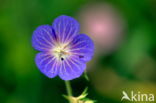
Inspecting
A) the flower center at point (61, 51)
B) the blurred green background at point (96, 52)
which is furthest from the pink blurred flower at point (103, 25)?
the flower center at point (61, 51)

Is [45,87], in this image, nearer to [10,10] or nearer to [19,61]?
[19,61]

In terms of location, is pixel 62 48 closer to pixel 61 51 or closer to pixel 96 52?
pixel 61 51

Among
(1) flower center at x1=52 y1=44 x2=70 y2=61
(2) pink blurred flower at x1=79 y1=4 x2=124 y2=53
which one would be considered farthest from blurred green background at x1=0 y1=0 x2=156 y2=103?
(1) flower center at x1=52 y1=44 x2=70 y2=61

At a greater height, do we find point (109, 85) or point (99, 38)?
point (99, 38)

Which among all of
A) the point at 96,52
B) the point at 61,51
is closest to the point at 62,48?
the point at 61,51

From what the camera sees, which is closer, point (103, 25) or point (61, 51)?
point (61, 51)

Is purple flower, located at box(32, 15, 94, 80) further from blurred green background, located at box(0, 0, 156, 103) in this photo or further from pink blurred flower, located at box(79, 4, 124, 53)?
pink blurred flower, located at box(79, 4, 124, 53)

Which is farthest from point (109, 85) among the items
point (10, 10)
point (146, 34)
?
point (10, 10)

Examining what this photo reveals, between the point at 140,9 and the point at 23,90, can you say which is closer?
the point at 23,90
